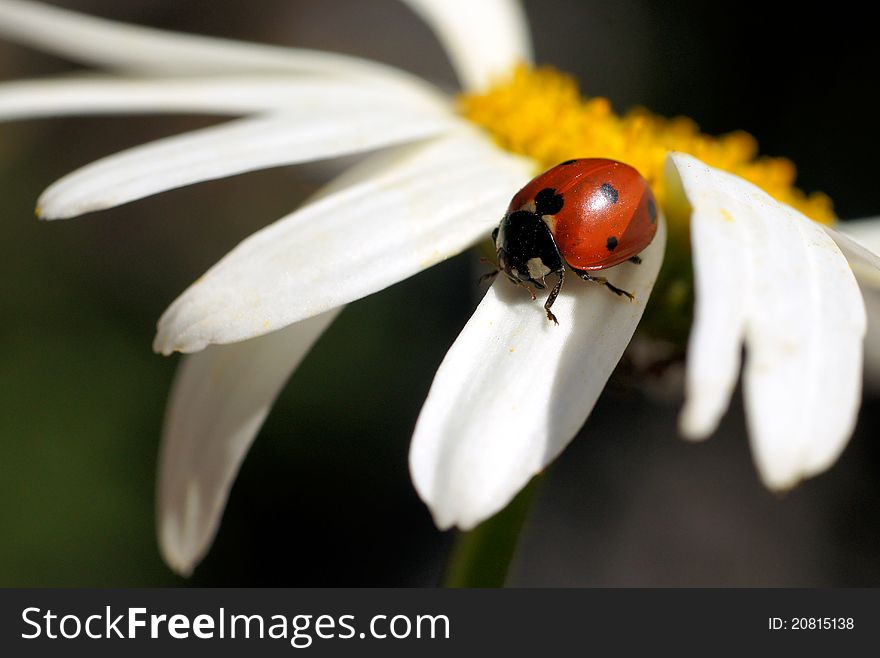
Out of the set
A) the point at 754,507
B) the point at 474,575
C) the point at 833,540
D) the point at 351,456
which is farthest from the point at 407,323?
the point at 474,575

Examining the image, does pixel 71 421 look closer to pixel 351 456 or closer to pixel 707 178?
pixel 351 456

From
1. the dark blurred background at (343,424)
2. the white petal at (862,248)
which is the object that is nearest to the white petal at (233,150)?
the white petal at (862,248)

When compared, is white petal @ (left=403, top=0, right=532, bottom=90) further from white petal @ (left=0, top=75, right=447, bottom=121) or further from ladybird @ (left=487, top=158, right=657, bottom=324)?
ladybird @ (left=487, top=158, right=657, bottom=324)

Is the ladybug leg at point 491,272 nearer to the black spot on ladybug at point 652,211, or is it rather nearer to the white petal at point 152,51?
the black spot on ladybug at point 652,211

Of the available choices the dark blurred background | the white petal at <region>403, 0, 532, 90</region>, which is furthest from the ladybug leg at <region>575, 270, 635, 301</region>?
the dark blurred background

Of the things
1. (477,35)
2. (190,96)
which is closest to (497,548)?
(190,96)
